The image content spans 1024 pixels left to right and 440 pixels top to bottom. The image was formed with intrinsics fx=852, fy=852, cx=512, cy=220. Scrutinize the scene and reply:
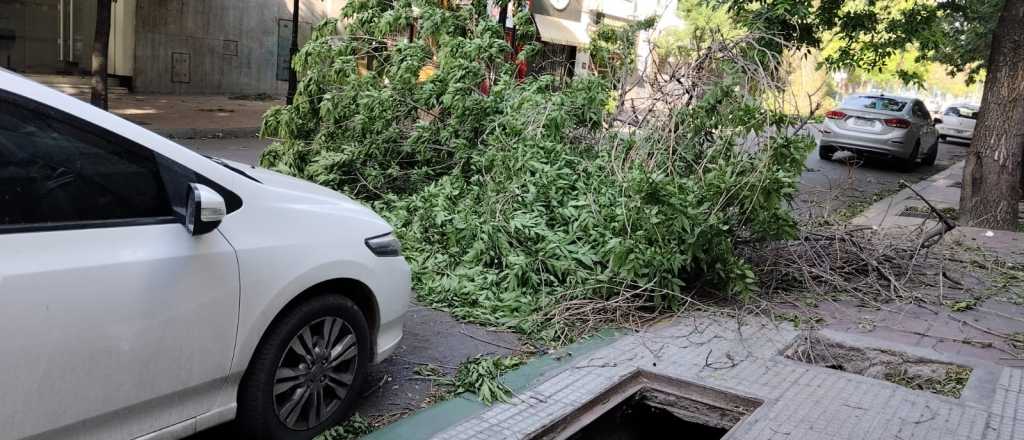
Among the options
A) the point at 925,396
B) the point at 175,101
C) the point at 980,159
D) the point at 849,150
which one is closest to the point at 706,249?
the point at 925,396

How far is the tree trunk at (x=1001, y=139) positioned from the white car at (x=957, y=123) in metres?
22.4

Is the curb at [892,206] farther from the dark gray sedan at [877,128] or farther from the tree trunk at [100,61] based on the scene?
the tree trunk at [100,61]

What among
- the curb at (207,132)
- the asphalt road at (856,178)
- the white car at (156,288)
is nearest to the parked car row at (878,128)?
the asphalt road at (856,178)

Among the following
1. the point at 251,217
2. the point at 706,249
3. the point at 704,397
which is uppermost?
the point at 251,217

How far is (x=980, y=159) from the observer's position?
11.1 metres

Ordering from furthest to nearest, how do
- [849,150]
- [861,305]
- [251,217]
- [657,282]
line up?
[849,150] → [861,305] → [657,282] → [251,217]

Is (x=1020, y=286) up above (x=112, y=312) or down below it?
below

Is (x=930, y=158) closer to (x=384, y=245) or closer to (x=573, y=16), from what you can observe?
(x=573, y=16)

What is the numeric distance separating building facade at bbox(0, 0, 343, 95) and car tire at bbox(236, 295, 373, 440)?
693 inches

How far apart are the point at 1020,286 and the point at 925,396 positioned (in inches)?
153

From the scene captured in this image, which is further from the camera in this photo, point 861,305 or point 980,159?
point 980,159

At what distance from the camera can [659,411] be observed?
496cm

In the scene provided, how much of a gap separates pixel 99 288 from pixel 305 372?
113 centimetres

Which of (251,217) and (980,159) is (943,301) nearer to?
(980,159)
